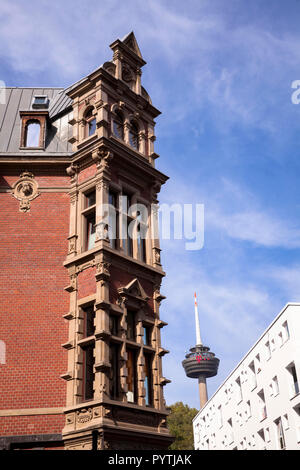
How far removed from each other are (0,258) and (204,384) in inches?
5209

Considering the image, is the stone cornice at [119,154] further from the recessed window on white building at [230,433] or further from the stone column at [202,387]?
the stone column at [202,387]

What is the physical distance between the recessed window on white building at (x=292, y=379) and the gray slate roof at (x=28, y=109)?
90.9ft

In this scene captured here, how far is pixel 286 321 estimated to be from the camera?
4328 cm

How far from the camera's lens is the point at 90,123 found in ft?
76.0

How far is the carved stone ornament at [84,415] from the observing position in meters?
17.1

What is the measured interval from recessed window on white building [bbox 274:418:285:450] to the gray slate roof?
32229 millimetres

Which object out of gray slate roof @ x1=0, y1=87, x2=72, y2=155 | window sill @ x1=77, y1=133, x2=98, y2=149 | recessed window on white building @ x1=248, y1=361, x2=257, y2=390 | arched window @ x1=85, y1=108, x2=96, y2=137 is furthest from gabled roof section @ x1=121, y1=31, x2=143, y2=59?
recessed window on white building @ x1=248, y1=361, x2=257, y2=390

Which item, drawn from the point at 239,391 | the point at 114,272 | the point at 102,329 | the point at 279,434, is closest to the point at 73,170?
the point at 114,272

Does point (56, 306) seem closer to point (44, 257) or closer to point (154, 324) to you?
point (44, 257)

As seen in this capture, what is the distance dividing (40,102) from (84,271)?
10.3 meters

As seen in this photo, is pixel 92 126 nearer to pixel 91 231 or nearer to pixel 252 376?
pixel 91 231

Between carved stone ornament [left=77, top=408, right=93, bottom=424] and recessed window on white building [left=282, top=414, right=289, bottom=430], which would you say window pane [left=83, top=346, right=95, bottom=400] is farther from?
recessed window on white building [left=282, top=414, right=289, bottom=430]

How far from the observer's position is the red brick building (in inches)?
704
